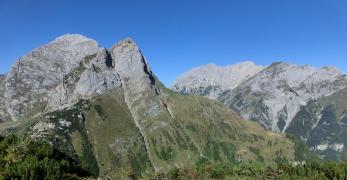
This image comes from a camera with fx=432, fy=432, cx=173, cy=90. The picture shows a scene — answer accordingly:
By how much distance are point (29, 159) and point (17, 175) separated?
21.1m

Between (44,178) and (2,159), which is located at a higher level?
(2,159)

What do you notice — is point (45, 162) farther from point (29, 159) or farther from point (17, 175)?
point (17, 175)

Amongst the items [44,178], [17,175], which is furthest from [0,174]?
[44,178]

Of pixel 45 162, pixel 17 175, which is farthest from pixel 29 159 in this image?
pixel 17 175

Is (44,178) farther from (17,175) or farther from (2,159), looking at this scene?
(2,159)

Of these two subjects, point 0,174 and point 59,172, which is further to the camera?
point 59,172

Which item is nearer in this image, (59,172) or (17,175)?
(17,175)

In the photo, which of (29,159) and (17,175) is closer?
(17,175)

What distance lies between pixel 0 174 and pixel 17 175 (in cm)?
655

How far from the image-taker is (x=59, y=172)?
19850cm

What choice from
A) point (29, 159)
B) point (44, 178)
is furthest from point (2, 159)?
point (44, 178)

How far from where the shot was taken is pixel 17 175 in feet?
580

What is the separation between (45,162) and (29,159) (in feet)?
23.7

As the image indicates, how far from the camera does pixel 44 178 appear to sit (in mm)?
183750
